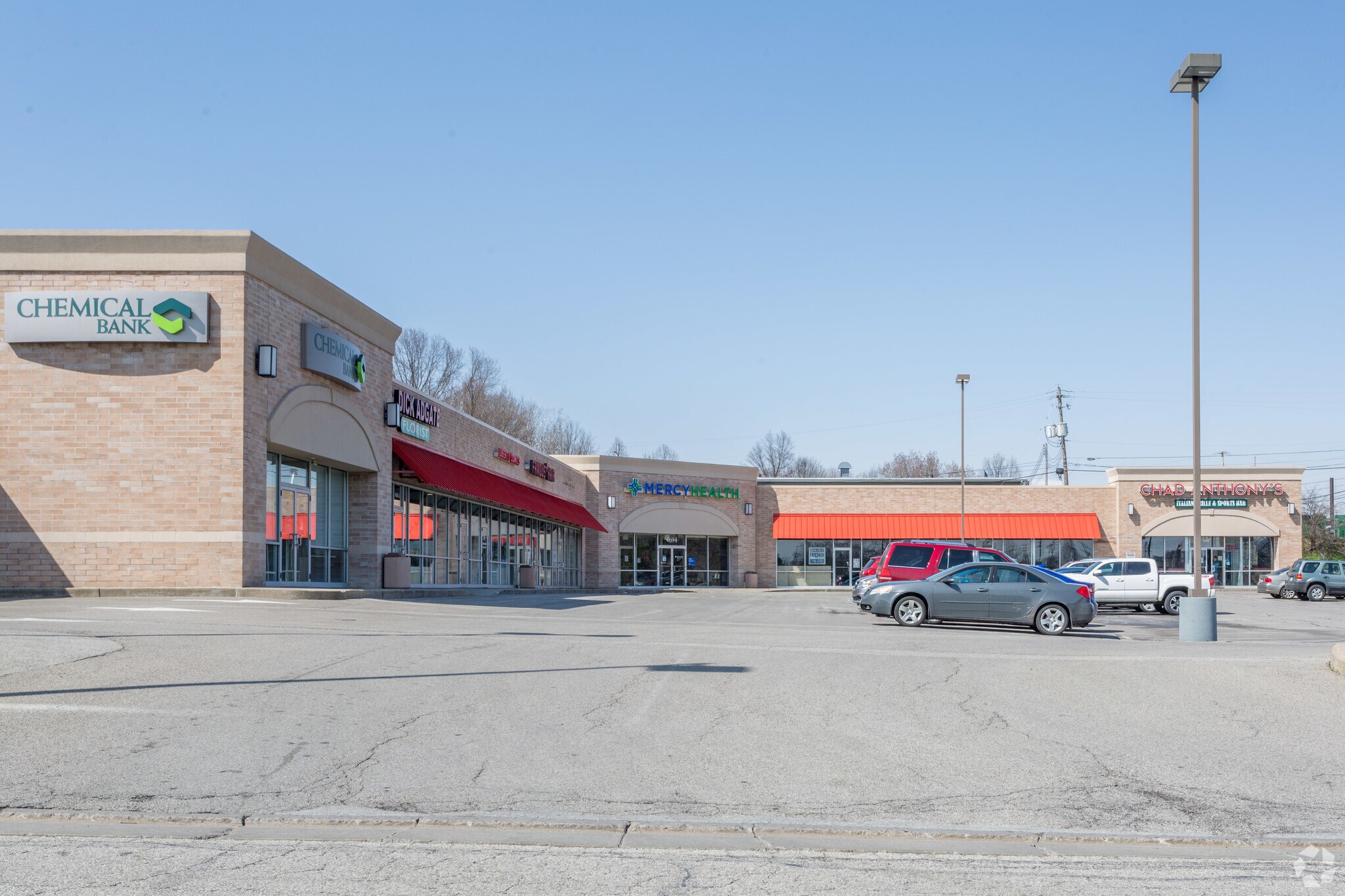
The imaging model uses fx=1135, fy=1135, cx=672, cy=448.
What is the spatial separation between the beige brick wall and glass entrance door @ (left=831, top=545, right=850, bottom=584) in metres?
39.5

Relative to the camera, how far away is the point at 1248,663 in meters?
14.0

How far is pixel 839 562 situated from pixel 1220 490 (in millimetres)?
19521

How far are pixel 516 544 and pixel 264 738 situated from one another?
36.3 metres

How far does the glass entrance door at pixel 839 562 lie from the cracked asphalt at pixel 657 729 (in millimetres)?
41698

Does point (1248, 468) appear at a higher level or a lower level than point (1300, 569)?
higher

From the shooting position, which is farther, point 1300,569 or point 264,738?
point 1300,569

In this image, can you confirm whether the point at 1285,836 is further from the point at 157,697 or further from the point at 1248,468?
the point at 1248,468

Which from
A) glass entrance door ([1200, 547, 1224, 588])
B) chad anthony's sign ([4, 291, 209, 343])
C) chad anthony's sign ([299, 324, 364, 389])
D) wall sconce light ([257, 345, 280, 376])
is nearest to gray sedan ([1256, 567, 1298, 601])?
glass entrance door ([1200, 547, 1224, 588])

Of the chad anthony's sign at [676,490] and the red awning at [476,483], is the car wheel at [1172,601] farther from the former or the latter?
the chad anthony's sign at [676,490]

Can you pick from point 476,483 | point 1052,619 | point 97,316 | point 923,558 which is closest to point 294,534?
point 97,316

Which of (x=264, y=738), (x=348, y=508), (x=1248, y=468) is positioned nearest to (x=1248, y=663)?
(x=264, y=738)

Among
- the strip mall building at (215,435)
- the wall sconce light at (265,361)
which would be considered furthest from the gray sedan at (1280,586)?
the wall sconce light at (265,361)

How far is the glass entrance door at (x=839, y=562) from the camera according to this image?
189 ft

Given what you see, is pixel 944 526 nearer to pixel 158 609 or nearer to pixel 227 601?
pixel 227 601
